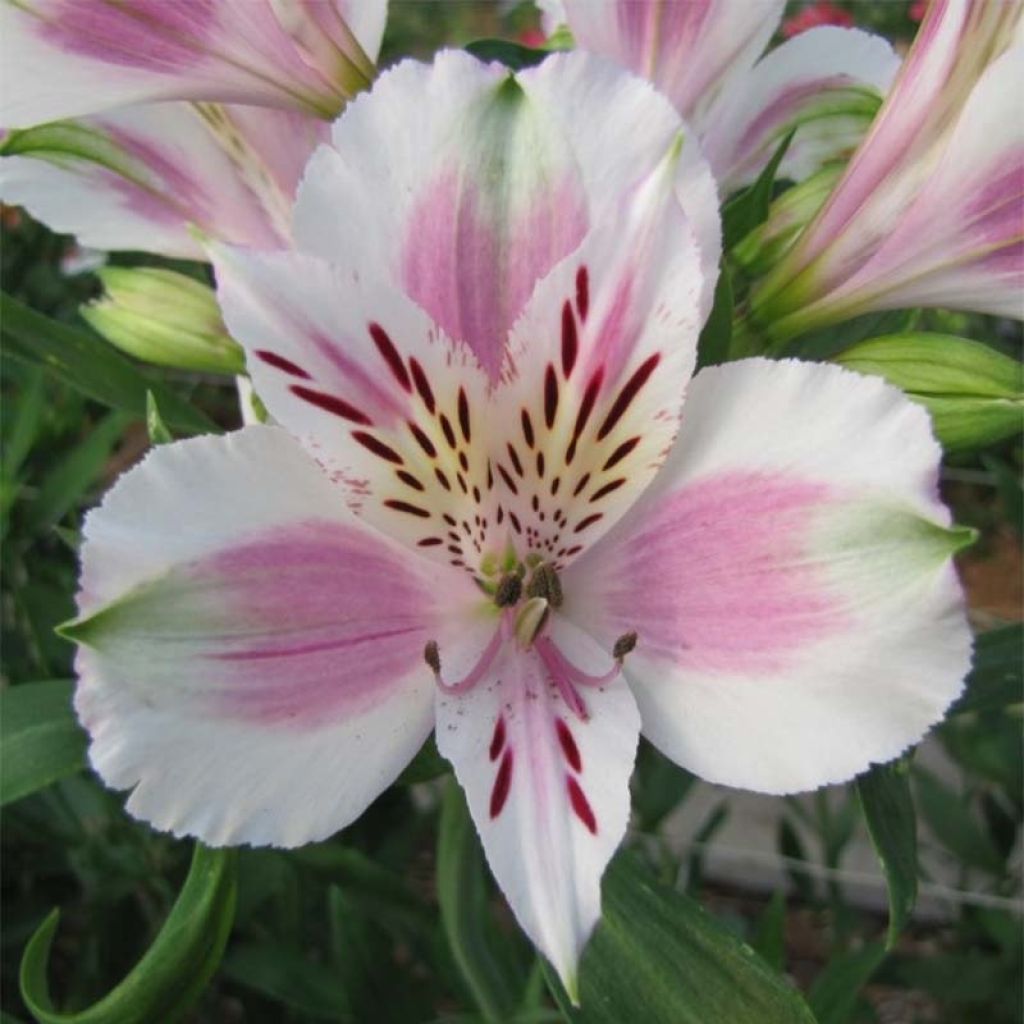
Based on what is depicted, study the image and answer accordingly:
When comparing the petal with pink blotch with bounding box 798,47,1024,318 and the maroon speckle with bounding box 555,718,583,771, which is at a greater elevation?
the petal with pink blotch with bounding box 798,47,1024,318

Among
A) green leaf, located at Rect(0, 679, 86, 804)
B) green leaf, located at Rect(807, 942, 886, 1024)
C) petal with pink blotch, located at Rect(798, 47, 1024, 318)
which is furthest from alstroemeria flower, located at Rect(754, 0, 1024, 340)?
green leaf, located at Rect(807, 942, 886, 1024)

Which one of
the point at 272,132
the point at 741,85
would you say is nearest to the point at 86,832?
the point at 272,132

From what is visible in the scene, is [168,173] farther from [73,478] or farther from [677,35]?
[73,478]

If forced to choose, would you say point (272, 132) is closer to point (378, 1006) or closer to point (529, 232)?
point (529, 232)

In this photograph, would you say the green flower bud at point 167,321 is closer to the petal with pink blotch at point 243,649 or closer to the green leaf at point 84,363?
the green leaf at point 84,363

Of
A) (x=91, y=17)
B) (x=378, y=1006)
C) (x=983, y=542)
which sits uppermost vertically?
(x=91, y=17)

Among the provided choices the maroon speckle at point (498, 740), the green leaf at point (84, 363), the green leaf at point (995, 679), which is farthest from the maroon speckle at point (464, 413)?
the green leaf at point (995, 679)

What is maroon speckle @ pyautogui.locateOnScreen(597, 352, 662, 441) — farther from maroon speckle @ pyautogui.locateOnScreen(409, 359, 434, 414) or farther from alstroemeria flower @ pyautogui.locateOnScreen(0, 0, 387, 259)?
alstroemeria flower @ pyautogui.locateOnScreen(0, 0, 387, 259)
